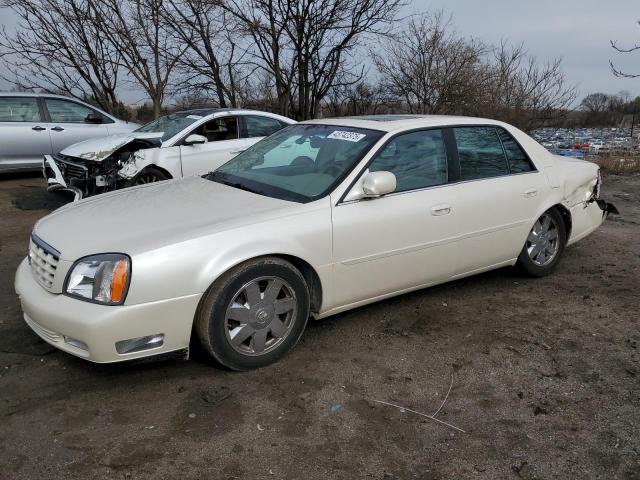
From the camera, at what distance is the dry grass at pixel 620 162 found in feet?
38.0

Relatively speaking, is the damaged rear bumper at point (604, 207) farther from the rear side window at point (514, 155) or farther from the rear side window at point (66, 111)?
the rear side window at point (66, 111)

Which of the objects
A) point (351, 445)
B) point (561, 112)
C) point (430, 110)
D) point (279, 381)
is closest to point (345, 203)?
point (279, 381)

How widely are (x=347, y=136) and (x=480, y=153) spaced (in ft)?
3.74

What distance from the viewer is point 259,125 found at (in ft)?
26.2

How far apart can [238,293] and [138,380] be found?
2.51ft

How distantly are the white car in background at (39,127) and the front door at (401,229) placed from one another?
23.5 ft

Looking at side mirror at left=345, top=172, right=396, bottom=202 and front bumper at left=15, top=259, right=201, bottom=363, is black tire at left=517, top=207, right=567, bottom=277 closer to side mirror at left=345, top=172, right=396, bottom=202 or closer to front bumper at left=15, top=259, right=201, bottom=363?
side mirror at left=345, top=172, right=396, bottom=202

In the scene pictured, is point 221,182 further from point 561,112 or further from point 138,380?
point 561,112

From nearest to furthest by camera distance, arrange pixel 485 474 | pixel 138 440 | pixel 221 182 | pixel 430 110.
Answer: pixel 485 474 → pixel 138 440 → pixel 221 182 → pixel 430 110

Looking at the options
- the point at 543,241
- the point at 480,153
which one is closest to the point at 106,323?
Result: the point at 480,153

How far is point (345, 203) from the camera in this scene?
3510 mm

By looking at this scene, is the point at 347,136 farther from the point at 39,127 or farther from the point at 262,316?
the point at 39,127

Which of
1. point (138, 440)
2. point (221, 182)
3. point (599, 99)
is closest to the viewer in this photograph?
point (138, 440)

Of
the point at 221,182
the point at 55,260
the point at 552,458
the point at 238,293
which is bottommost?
the point at 552,458
